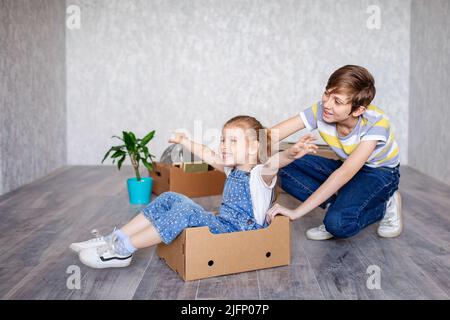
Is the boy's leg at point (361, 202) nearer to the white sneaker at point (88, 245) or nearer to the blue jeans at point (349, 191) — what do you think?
the blue jeans at point (349, 191)

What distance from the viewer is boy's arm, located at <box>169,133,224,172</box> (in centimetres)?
183

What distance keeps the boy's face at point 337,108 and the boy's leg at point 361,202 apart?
30 centimetres

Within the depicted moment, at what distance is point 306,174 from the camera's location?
7.54 feet

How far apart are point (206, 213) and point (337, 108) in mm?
639

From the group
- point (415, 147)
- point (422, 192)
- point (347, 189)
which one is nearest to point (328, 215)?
point (347, 189)

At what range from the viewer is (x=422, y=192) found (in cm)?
323

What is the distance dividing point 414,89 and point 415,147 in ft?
1.60

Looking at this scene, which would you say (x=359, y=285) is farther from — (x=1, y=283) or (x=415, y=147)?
(x=415, y=147)

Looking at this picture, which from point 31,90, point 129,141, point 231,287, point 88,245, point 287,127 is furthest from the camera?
point 31,90

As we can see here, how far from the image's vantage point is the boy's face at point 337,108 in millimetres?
1891

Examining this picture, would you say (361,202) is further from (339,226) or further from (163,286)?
(163,286)

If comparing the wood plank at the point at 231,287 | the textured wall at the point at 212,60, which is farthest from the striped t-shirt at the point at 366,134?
the textured wall at the point at 212,60

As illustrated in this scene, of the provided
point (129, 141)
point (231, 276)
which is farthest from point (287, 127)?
point (129, 141)

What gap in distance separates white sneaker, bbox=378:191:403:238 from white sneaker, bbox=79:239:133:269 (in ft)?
3.67
